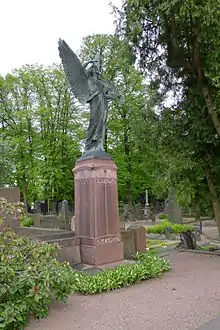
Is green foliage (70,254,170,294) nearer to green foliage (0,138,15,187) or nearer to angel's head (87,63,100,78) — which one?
angel's head (87,63,100,78)

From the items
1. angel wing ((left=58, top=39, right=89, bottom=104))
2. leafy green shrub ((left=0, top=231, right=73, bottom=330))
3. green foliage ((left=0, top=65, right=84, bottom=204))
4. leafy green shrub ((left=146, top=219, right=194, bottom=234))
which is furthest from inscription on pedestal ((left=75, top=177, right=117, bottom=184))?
green foliage ((left=0, top=65, right=84, bottom=204))

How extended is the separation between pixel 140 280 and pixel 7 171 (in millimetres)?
16855

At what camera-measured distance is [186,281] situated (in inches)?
283

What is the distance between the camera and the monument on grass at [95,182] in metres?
8.12

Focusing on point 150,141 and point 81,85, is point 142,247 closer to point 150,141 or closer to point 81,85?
point 150,141

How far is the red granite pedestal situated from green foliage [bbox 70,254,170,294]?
74 centimetres

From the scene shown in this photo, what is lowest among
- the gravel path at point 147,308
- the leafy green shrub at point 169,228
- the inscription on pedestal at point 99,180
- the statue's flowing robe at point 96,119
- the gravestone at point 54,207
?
the gravel path at point 147,308

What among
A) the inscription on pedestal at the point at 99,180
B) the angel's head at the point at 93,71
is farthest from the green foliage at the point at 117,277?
the angel's head at the point at 93,71

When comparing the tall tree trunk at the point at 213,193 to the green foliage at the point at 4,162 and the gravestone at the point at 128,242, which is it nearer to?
the gravestone at the point at 128,242

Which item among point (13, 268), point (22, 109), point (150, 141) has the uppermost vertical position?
point (22, 109)

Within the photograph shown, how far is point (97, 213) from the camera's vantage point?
8117mm

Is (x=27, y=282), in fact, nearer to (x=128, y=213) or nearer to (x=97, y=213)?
(x=97, y=213)

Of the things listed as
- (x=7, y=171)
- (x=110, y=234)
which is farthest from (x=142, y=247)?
(x=7, y=171)

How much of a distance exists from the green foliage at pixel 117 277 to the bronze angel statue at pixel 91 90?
3.37 meters
